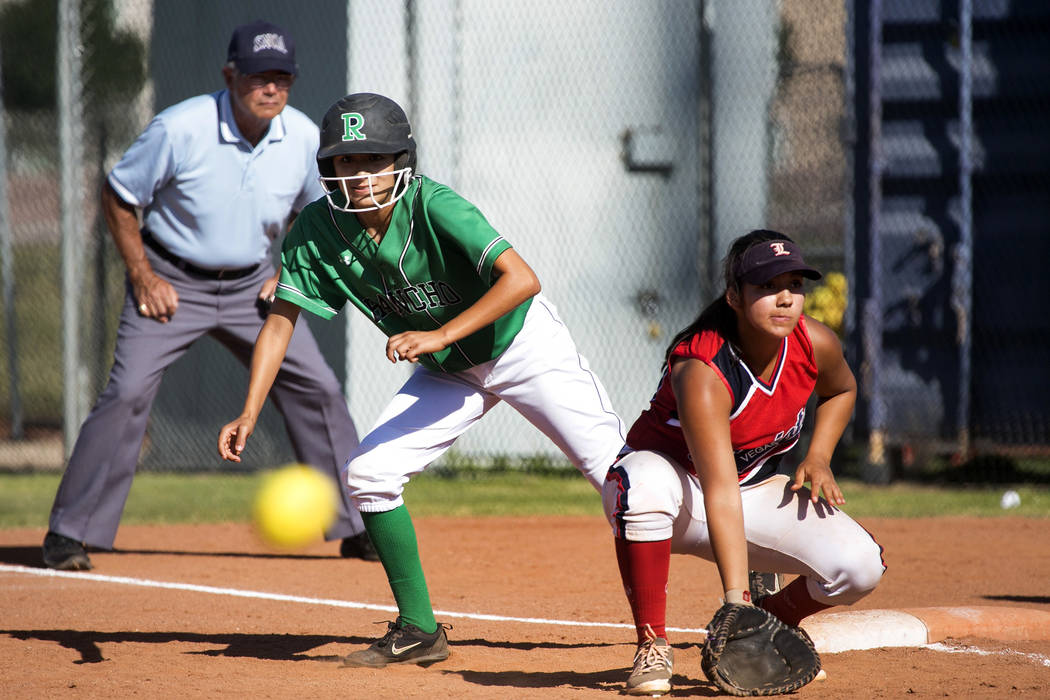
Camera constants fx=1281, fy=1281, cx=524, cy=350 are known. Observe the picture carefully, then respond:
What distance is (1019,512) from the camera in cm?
766

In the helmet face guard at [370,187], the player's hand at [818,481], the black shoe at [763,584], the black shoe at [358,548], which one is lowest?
the black shoe at [358,548]

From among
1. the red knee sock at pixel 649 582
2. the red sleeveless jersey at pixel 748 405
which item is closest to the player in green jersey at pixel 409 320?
the red sleeveless jersey at pixel 748 405

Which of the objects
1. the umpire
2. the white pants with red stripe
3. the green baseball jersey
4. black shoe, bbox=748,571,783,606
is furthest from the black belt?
black shoe, bbox=748,571,783,606

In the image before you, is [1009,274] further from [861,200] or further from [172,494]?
[172,494]

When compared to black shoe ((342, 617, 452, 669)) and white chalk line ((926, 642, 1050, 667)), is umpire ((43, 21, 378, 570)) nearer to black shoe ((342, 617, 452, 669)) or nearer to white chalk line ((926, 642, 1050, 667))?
black shoe ((342, 617, 452, 669))

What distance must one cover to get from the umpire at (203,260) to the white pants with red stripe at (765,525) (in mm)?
2559

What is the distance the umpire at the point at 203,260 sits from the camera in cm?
575

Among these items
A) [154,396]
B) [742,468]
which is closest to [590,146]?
[154,396]

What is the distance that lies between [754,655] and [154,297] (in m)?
3.46

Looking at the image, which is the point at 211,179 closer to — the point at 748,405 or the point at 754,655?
the point at 748,405

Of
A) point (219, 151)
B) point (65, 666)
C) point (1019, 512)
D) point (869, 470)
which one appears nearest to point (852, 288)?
point (869, 470)

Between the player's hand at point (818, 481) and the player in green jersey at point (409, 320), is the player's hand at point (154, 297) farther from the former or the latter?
the player's hand at point (818, 481)

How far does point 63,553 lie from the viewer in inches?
226

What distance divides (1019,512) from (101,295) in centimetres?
701
